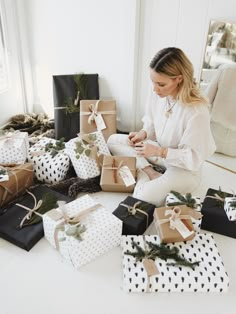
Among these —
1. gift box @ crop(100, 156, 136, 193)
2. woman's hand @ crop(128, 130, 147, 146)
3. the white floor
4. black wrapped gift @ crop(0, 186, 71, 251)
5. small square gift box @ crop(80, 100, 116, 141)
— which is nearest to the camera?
the white floor

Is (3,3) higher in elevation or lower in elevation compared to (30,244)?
higher

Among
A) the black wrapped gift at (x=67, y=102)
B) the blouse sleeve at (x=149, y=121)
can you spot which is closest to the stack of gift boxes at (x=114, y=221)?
the blouse sleeve at (x=149, y=121)

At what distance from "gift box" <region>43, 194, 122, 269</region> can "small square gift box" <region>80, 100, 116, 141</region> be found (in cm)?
76

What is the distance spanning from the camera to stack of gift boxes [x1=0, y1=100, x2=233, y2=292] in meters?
1.17

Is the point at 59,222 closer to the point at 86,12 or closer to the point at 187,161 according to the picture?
the point at 187,161

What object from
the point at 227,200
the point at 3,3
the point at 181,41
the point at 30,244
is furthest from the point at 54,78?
the point at 227,200

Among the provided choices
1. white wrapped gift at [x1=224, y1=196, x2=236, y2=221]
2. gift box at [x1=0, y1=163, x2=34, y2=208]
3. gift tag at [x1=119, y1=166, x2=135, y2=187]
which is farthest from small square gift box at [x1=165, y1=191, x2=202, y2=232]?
gift box at [x1=0, y1=163, x2=34, y2=208]

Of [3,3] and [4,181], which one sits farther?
[3,3]

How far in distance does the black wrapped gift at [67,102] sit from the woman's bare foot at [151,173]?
607 mm

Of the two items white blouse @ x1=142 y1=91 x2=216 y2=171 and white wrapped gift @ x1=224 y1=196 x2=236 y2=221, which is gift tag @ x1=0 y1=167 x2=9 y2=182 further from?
white wrapped gift @ x1=224 y1=196 x2=236 y2=221

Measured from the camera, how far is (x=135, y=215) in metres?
1.41

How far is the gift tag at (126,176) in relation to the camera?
166cm

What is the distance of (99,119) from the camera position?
6.64ft

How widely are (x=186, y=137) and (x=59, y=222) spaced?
2.33 ft
